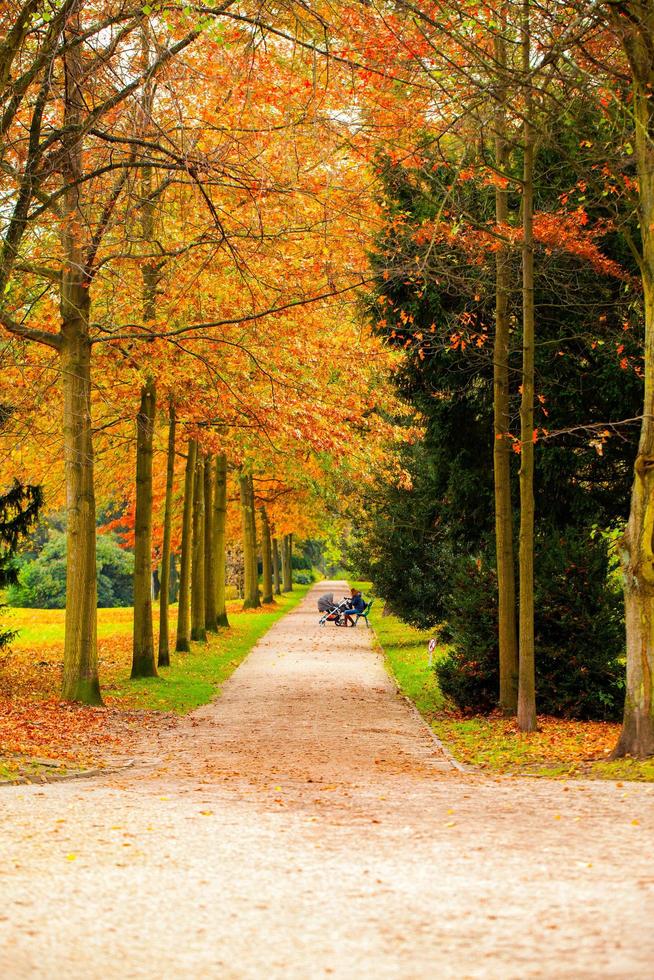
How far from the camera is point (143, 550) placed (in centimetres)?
1961

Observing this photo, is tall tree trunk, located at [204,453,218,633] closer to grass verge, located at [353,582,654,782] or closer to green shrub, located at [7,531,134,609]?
grass verge, located at [353,582,654,782]

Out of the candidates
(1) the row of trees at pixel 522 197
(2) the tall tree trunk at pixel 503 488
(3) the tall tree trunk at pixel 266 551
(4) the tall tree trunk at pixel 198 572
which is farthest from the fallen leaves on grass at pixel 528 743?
(3) the tall tree trunk at pixel 266 551

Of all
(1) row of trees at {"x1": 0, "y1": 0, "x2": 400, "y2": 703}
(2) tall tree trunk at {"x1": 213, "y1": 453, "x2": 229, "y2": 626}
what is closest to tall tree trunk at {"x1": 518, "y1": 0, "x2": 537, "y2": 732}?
(1) row of trees at {"x1": 0, "y1": 0, "x2": 400, "y2": 703}

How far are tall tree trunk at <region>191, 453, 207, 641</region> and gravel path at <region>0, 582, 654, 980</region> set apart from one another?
1599cm

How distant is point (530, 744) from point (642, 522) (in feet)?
11.1

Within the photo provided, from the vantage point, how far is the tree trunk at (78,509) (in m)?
15.2

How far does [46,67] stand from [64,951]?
9636mm

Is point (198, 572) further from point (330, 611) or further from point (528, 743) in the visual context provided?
point (528, 743)

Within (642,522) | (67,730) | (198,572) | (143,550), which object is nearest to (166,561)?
(143,550)

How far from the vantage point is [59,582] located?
54.4 meters

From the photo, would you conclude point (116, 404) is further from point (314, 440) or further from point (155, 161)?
point (155, 161)

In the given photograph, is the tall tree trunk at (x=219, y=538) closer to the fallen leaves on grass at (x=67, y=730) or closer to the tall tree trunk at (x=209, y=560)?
the tall tree trunk at (x=209, y=560)

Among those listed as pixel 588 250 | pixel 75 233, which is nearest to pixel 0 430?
pixel 75 233

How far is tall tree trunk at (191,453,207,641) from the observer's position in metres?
27.2
